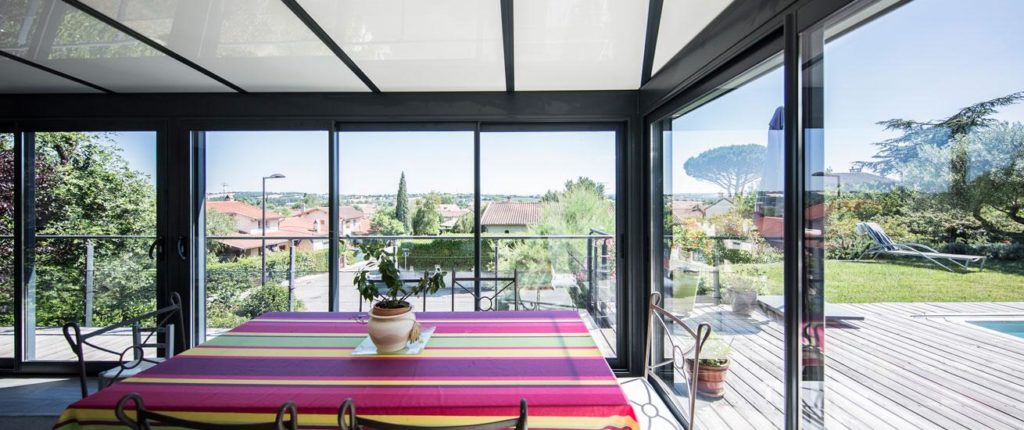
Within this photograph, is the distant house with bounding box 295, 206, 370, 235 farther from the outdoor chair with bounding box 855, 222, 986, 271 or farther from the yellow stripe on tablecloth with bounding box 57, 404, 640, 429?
the outdoor chair with bounding box 855, 222, 986, 271

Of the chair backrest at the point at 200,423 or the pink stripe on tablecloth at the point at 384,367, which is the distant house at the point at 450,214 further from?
the chair backrest at the point at 200,423

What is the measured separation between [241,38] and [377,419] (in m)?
2.15

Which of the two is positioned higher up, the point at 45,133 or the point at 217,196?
the point at 45,133

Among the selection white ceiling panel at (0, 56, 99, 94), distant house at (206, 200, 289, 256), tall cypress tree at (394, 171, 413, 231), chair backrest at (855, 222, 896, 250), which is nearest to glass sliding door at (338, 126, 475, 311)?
tall cypress tree at (394, 171, 413, 231)

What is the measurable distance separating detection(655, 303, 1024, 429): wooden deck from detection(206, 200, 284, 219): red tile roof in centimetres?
338

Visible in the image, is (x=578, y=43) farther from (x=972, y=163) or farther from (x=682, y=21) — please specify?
(x=972, y=163)

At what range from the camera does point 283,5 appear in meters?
1.98

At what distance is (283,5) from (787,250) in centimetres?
241

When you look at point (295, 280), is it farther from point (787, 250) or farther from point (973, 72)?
point (973, 72)

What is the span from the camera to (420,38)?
2.33m

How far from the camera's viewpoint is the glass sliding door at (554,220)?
10.7ft

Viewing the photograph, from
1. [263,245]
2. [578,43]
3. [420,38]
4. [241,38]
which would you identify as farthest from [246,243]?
[578,43]

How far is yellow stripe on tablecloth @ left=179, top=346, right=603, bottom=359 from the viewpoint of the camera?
65.0 inches

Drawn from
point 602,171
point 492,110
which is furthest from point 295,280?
point 602,171
